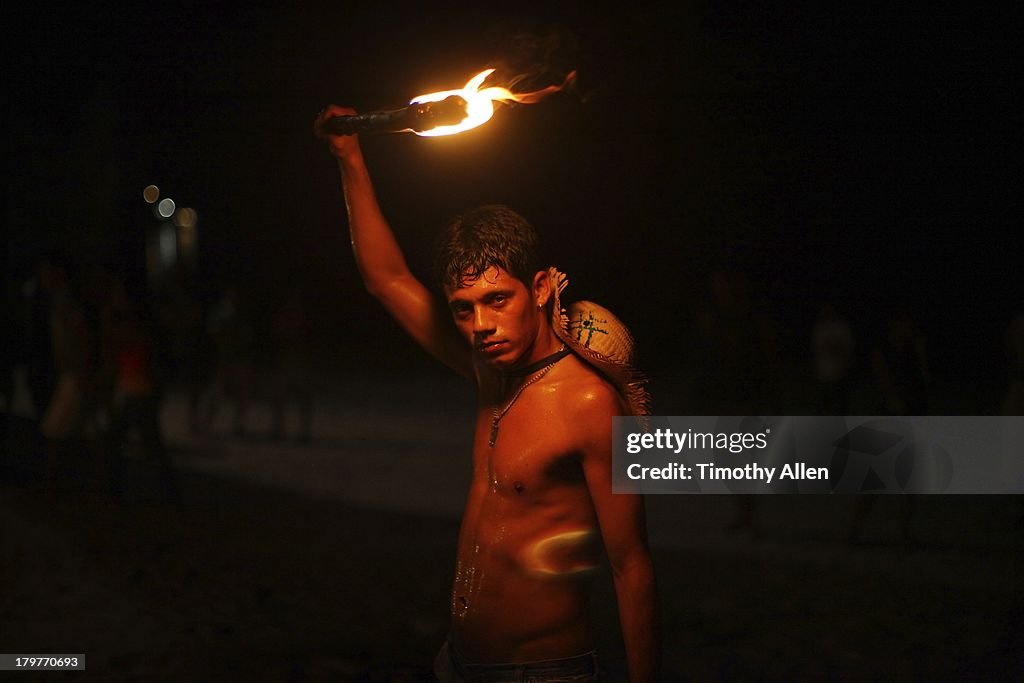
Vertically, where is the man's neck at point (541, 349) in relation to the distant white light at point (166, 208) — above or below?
below

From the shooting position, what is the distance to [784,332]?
21297mm

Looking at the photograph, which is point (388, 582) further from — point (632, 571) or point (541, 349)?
point (632, 571)

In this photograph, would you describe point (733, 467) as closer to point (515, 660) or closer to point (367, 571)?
point (367, 571)

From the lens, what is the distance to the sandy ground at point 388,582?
505 centimetres

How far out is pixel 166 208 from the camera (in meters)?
34.8

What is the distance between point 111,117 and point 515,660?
829 inches

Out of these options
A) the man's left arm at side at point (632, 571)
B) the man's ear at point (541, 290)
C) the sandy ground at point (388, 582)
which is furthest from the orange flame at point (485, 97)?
the sandy ground at point (388, 582)

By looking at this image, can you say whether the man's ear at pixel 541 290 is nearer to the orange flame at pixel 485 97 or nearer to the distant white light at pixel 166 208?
the orange flame at pixel 485 97

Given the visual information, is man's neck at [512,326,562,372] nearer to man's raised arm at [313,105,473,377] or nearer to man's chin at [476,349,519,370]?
man's chin at [476,349,519,370]

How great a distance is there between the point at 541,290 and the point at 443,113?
432 millimetres

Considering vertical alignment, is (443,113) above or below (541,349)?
above

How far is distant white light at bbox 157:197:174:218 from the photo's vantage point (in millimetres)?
34719

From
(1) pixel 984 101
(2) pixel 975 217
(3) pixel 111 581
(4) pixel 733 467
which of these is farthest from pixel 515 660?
(2) pixel 975 217

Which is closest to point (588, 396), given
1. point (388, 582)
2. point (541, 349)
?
point (541, 349)
